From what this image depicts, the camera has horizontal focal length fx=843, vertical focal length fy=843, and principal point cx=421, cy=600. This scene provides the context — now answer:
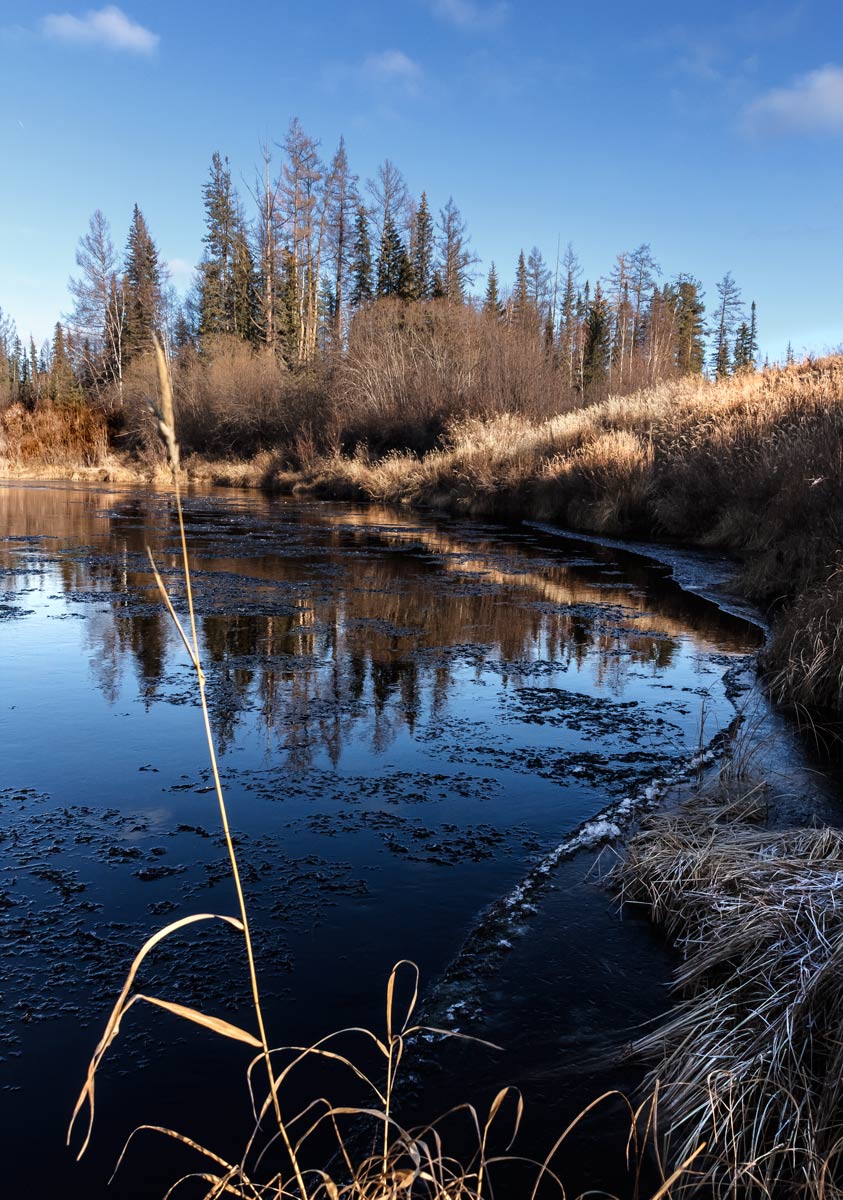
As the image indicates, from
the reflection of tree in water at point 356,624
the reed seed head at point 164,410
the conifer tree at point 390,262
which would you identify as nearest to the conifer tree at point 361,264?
the conifer tree at point 390,262

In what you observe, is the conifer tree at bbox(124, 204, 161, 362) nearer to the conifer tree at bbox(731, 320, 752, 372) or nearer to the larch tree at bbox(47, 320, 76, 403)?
the larch tree at bbox(47, 320, 76, 403)

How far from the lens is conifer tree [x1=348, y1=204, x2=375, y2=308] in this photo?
4262 centimetres

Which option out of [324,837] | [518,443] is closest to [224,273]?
[518,443]

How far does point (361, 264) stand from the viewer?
43375 millimetres

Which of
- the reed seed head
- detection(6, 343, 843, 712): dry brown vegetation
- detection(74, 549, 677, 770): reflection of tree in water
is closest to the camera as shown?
the reed seed head

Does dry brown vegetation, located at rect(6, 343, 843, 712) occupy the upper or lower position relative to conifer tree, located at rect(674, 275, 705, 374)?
lower

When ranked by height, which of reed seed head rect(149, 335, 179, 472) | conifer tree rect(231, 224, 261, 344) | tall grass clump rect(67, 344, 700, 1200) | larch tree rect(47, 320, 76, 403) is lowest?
tall grass clump rect(67, 344, 700, 1200)

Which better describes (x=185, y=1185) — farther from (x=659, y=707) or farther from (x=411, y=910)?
(x=659, y=707)

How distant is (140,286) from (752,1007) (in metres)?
50.6

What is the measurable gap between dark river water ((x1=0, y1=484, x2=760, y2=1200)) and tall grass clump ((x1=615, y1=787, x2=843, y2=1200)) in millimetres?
142

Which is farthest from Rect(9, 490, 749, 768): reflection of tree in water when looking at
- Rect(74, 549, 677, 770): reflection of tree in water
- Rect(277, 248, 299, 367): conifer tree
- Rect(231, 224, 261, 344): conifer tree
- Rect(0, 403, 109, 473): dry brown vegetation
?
Rect(231, 224, 261, 344): conifer tree

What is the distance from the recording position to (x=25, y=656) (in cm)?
591

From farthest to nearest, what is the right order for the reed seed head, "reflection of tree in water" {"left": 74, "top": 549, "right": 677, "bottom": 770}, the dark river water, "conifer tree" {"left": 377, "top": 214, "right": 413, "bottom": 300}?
"conifer tree" {"left": 377, "top": 214, "right": 413, "bottom": 300} → "reflection of tree in water" {"left": 74, "top": 549, "right": 677, "bottom": 770} → the dark river water → the reed seed head

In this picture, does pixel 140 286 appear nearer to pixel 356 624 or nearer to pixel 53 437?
pixel 53 437
